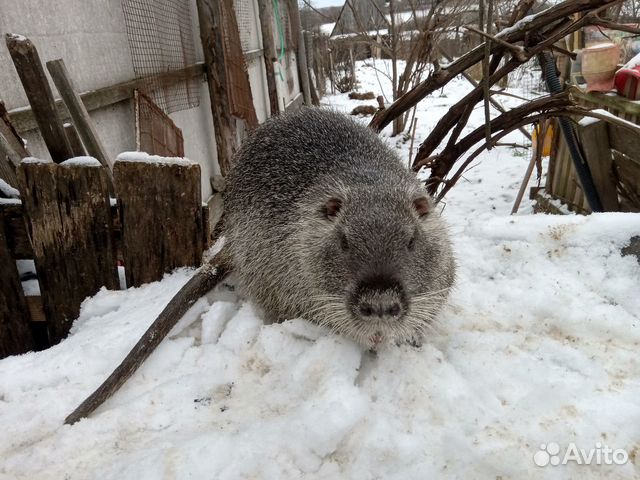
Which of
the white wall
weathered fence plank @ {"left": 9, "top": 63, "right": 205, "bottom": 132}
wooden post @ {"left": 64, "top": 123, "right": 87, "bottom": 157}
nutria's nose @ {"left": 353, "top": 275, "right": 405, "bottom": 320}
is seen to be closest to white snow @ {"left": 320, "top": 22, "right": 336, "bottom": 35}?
weathered fence plank @ {"left": 9, "top": 63, "right": 205, "bottom": 132}

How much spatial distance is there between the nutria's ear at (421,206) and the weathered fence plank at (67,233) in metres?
1.53

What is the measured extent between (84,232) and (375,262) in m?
1.44

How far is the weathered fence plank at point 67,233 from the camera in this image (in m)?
2.37

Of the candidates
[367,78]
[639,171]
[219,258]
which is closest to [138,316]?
[219,258]

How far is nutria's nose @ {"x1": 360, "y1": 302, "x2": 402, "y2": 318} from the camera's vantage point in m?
1.92

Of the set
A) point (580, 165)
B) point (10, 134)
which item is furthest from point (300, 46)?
point (10, 134)

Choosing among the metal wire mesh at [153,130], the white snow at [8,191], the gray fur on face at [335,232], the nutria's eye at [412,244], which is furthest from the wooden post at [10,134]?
the nutria's eye at [412,244]

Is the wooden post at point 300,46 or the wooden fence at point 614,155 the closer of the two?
the wooden fence at point 614,155

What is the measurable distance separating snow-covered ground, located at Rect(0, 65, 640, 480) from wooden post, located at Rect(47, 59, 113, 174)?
2.96 feet

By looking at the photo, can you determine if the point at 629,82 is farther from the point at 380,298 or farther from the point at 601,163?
the point at 380,298

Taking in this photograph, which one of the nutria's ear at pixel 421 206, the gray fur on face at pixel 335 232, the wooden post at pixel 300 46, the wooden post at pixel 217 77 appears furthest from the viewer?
the wooden post at pixel 300 46

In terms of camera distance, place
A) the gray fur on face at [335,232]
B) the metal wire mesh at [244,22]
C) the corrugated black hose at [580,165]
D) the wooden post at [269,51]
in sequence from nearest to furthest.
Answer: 1. the gray fur on face at [335,232]
2. the corrugated black hose at [580,165]
3. the metal wire mesh at [244,22]
4. the wooden post at [269,51]

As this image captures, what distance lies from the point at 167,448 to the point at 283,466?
414 millimetres

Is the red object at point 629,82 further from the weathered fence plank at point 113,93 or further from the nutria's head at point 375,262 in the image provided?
the weathered fence plank at point 113,93
